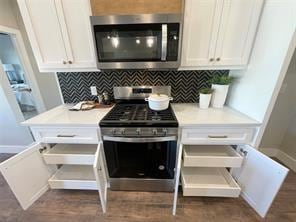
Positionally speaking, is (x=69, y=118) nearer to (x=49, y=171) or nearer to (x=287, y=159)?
(x=49, y=171)

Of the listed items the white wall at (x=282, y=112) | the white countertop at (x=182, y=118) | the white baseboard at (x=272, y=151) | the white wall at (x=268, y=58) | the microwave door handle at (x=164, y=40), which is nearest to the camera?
the white wall at (x=268, y=58)

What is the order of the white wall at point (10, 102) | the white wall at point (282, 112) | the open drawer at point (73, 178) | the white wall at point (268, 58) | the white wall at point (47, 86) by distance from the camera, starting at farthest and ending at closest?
the white wall at point (47, 86)
the white wall at point (10, 102)
the white wall at point (282, 112)
the open drawer at point (73, 178)
the white wall at point (268, 58)

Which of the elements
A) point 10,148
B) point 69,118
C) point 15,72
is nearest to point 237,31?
point 69,118

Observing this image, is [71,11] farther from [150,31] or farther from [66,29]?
[150,31]

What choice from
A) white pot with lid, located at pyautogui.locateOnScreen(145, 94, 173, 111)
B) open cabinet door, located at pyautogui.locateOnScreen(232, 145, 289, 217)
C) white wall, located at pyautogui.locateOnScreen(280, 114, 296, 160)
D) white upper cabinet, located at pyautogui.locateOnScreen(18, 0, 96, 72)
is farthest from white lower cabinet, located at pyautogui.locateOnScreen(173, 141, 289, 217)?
white upper cabinet, located at pyautogui.locateOnScreen(18, 0, 96, 72)

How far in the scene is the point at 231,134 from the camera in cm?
128

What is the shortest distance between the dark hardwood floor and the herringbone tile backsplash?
1.19 metres

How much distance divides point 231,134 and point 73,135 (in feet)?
4.90

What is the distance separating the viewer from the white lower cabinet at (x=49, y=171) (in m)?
1.24

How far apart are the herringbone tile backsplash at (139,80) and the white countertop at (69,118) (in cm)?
36

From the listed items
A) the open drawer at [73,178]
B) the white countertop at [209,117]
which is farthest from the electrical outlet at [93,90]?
the white countertop at [209,117]

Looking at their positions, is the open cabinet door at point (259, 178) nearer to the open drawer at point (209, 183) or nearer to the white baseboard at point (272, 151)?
the open drawer at point (209, 183)

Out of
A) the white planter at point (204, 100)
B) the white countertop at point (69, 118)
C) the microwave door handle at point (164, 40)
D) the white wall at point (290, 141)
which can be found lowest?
the white wall at point (290, 141)

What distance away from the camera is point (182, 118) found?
1313 millimetres
